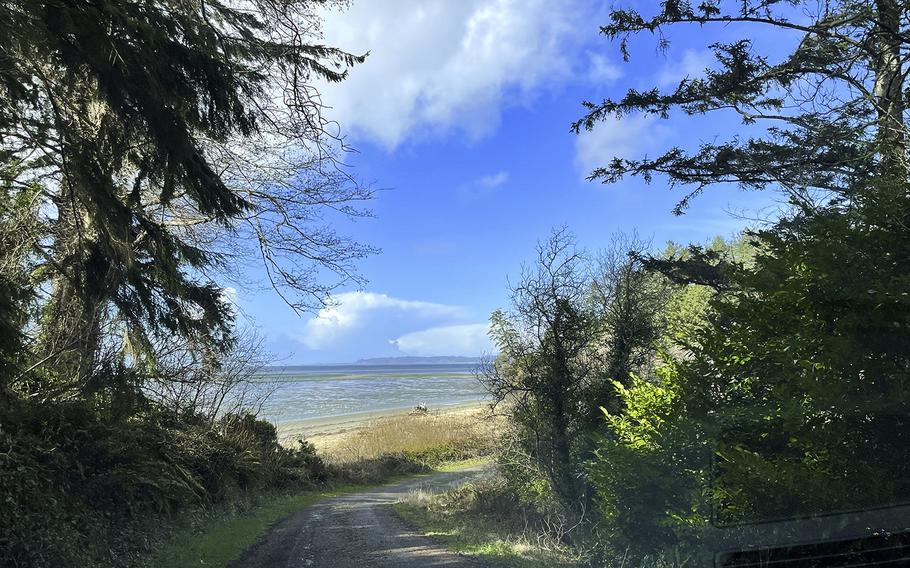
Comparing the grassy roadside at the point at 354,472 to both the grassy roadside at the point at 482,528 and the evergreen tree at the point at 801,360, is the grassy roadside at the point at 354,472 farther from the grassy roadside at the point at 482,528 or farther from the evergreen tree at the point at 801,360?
the evergreen tree at the point at 801,360

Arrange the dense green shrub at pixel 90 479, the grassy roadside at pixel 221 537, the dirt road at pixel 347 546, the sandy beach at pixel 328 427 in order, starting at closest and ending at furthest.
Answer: the dense green shrub at pixel 90 479
the dirt road at pixel 347 546
the grassy roadside at pixel 221 537
the sandy beach at pixel 328 427

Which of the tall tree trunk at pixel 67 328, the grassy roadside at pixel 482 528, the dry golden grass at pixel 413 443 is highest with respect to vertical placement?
the tall tree trunk at pixel 67 328

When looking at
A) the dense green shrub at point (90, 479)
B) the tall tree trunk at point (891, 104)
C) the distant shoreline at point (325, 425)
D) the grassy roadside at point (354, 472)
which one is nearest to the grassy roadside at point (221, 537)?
the grassy roadside at point (354, 472)

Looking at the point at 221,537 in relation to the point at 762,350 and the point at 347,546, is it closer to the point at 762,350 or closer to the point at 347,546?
the point at 347,546

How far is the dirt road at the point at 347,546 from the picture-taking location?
9.13m

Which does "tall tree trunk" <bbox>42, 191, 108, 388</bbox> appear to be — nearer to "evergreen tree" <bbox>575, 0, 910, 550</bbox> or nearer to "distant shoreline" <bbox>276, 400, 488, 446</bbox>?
"evergreen tree" <bbox>575, 0, 910, 550</bbox>

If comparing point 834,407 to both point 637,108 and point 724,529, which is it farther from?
point 637,108

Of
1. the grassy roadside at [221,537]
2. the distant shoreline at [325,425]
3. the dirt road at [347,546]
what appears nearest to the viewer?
the dirt road at [347,546]

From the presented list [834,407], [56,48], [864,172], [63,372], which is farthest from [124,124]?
[864,172]

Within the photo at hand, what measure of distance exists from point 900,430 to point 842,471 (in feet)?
1.88

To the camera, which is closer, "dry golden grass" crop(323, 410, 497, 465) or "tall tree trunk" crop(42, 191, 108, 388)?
"tall tree trunk" crop(42, 191, 108, 388)

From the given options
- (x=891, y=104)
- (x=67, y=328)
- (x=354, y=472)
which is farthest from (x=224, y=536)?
(x=354, y=472)

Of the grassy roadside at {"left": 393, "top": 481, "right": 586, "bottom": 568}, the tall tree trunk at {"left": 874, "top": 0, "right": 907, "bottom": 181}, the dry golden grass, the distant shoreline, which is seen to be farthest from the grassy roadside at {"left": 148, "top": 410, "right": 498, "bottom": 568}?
the tall tree trunk at {"left": 874, "top": 0, "right": 907, "bottom": 181}

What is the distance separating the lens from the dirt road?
Answer: 913 centimetres
